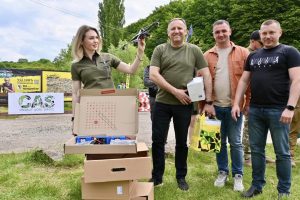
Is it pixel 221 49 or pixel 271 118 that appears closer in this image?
pixel 271 118

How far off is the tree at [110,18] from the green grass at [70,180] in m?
44.1

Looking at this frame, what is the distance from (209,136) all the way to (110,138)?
4.07ft

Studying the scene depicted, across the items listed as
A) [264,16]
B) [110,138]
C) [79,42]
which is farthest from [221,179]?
[264,16]

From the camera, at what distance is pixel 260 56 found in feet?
13.1

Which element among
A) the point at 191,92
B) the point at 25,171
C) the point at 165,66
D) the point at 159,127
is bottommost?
the point at 25,171

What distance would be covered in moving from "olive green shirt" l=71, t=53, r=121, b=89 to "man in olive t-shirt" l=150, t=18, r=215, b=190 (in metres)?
0.57

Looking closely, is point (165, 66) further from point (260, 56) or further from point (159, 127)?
point (260, 56)

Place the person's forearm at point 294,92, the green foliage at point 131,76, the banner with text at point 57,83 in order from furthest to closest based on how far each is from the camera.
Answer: the green foliage at point 131,76
the banner with text at point 57,83
the person's forearm at point 294,92

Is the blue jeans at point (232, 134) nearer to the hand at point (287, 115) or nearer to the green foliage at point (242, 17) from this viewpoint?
the hand at point (287, 115)

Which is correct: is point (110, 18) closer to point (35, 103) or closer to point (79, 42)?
point (35, 103)

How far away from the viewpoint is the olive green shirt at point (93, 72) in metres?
3.98

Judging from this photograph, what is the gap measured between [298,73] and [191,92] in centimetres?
112

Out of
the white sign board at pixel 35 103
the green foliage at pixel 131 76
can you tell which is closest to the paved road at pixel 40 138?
the white sign board at pixel 35 103

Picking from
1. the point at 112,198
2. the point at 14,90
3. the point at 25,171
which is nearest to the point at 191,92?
the point at 112,198
